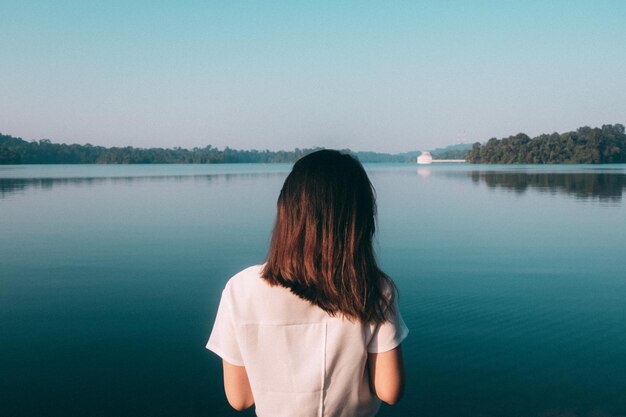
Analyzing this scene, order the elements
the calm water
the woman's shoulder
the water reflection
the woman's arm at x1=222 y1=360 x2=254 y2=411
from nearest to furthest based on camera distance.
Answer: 1. the woman's shoulder
2. the woman's arm at x1=222 y1=360 x2=254 y2=411
3. the calm water
4. the water reflection

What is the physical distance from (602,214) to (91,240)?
16.7 m

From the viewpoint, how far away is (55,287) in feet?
27.7

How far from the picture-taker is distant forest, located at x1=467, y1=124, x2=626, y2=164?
117 metres

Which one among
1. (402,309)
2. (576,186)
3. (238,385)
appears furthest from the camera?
(576,186)

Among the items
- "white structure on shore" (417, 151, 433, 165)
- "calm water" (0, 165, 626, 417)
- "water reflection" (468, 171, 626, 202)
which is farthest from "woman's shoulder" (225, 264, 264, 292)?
"white structure on shore" (417, 151, 433, 165)

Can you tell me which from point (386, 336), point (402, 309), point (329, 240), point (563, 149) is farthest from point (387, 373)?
point (563, 149)

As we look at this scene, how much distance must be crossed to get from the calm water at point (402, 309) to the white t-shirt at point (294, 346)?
2.98m

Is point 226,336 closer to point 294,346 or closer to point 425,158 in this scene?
point 294,346

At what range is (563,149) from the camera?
390 ft

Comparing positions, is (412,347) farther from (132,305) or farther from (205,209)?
(205,209)

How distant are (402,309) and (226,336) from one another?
569 centimetres

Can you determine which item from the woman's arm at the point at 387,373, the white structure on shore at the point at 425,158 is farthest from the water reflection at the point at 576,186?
the white structure on shore at the point at 425,158

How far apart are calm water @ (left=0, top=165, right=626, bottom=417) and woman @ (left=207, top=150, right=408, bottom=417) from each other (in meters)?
2.98

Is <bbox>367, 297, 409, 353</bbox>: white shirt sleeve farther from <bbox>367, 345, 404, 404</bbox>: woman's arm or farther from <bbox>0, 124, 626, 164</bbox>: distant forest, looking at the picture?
<bbox>0, 124, 626, 164</bbox>: distant forest
